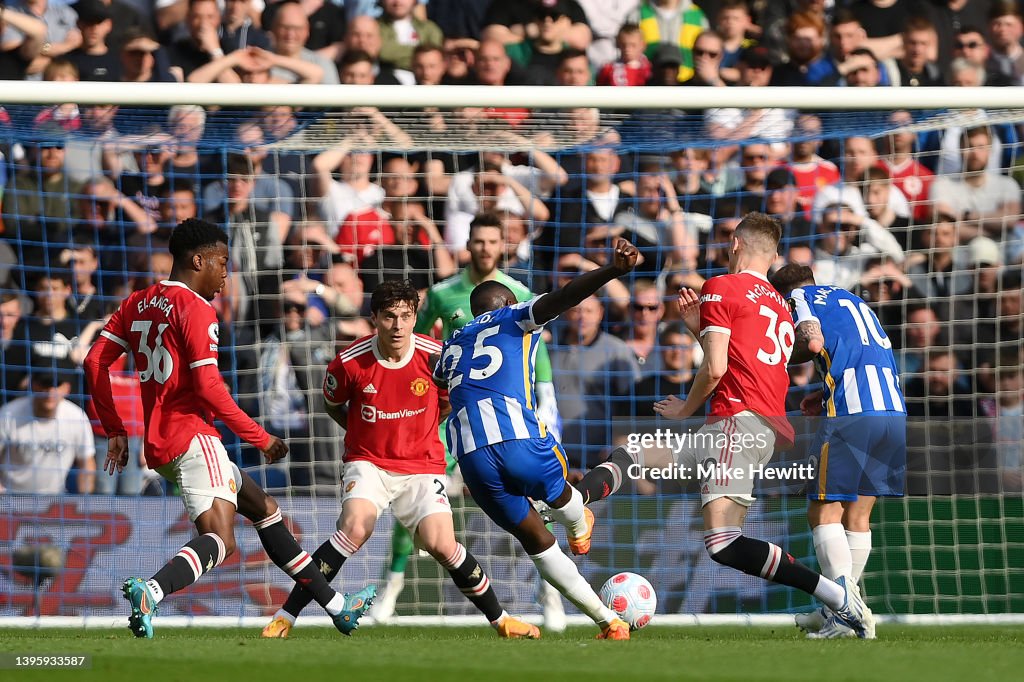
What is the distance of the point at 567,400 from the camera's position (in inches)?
347

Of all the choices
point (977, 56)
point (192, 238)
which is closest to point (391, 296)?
point (192, 238)

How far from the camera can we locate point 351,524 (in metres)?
6.59

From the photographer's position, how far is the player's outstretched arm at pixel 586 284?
5465 mm

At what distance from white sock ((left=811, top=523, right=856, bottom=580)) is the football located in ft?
2.83

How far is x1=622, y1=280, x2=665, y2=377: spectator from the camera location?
8.95 meters

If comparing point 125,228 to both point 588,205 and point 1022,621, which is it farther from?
point 1022,621

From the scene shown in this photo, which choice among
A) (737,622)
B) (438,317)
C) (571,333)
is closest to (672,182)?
(571,333)

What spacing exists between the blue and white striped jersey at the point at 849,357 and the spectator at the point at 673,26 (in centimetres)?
457

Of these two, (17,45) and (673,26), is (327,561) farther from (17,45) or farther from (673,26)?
(673,26)

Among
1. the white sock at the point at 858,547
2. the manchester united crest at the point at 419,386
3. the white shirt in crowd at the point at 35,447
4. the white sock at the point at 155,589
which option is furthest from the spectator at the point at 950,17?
the white sock at the point at 155,589

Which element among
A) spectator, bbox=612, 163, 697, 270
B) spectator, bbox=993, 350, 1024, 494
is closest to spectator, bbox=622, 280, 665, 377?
spectator, bbox=612, 163, 697, 270

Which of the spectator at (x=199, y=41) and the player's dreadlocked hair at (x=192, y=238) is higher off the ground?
the spectator at (x=199, y=41)

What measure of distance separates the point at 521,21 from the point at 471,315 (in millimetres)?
4380

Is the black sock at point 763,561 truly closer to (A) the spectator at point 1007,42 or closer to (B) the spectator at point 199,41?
(B) the spectator at point 199,41
